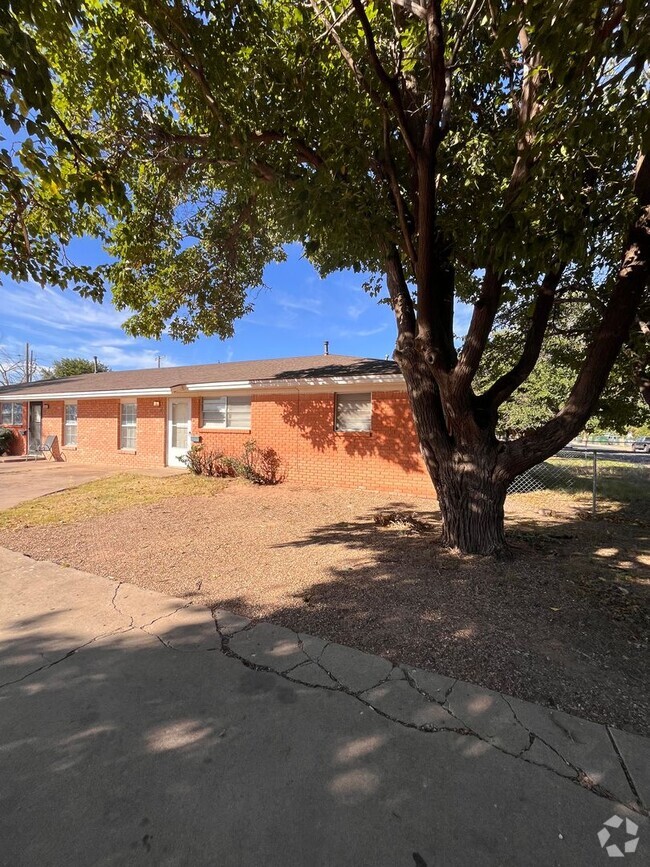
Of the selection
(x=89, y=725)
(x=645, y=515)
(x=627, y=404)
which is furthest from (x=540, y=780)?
(x=627, y=404)

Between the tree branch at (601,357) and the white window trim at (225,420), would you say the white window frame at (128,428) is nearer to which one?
the white window trim at (225,420)

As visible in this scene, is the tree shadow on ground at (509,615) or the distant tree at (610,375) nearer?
the tree shadow on ground at (509,615)

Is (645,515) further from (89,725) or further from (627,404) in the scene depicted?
(89,725)

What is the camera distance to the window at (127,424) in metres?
15.3

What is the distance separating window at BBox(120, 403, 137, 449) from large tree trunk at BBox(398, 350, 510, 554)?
12.8 meters

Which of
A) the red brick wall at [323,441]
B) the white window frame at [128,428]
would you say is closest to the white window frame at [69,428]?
the white window frame at [128,428]

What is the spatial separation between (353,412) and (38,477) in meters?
9.40

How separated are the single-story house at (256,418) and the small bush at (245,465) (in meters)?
0.26

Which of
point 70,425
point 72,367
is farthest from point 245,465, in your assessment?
point 72,367

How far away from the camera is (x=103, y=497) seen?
29.9 ft

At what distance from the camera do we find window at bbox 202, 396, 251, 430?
12.4 m

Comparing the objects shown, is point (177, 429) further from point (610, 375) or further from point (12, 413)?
point (610, 375)

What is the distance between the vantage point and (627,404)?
9125 millimetres

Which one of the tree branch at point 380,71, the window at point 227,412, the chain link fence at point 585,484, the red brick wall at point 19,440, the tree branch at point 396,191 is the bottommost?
the chain link fence at point 585,484
